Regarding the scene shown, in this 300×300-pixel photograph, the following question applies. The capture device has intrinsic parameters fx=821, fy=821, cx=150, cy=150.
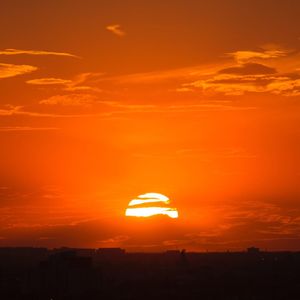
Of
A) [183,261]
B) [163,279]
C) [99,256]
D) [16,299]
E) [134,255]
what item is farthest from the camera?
[134,255]

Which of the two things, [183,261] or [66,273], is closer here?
[66,273]

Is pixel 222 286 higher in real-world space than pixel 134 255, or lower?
lower

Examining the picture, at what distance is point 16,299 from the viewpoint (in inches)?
2736

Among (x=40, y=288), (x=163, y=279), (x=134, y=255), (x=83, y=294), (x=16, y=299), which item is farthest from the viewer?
(x=134, y=255)

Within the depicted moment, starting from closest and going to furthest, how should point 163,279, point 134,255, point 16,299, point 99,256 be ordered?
point 16,299, point 163,279, point 99,256, point 134,255

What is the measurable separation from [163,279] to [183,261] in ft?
165

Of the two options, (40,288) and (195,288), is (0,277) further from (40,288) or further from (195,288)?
(195,288)

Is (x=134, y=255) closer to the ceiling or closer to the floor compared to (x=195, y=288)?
closer to the ceiling

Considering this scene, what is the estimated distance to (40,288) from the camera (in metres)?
84.4

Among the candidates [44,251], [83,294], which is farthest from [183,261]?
[83,294]

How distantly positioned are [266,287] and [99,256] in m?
101

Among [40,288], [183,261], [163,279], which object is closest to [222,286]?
[163,279]

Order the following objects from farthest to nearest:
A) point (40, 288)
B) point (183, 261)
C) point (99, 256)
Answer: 1. point (99, 256)
2. point (183, 261)
3. point (40, 288)

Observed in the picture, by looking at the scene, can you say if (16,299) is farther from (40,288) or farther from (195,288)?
(195,288)
